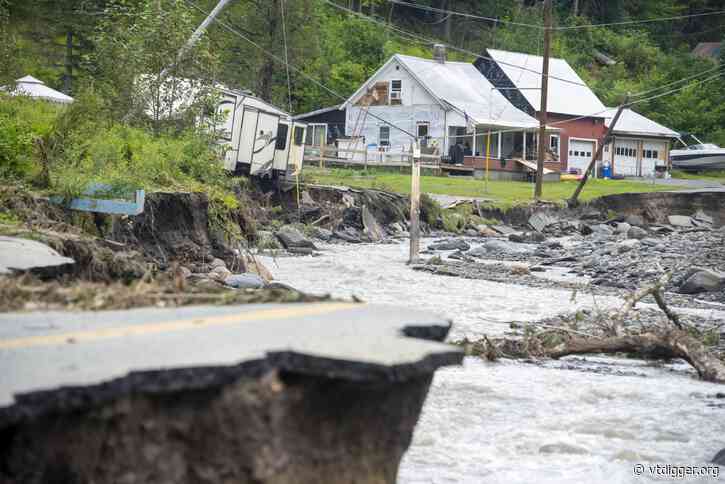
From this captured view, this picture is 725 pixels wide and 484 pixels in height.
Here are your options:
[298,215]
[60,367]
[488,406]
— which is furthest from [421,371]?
[298,215]

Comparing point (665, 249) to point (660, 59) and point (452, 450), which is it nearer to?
point (452, 450)

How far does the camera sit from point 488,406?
8.45 metres

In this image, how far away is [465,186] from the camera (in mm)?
40312

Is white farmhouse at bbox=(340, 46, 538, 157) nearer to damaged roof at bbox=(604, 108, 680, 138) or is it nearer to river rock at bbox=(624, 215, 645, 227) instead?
damaged roof at bbox=(604, 108, 680, 138)

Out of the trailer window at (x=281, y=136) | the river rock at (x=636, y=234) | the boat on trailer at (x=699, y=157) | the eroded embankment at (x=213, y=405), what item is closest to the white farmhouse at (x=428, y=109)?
the boat on trailer at (x=699, y=157)

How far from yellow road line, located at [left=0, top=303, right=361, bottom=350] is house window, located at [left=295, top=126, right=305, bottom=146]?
27365 millimetres

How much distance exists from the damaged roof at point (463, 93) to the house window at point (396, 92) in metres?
0.96

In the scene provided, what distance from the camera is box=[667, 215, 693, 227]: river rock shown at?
115ft

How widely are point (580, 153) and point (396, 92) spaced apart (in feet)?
Result: 37.8

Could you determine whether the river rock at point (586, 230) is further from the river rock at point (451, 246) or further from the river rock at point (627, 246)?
the river rock at point (451, 246)

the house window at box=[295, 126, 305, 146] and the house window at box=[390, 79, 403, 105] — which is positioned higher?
the house window at box=[390, 79, 403, 105]

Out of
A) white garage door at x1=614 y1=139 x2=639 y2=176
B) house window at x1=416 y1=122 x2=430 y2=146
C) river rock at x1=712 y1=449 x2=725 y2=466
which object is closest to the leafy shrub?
river rock at x1=712 y1=449 x2=725 y2=466

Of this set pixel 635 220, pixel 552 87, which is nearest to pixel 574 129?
pixel 552 87

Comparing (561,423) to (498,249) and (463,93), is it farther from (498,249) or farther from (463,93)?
(463,93)
